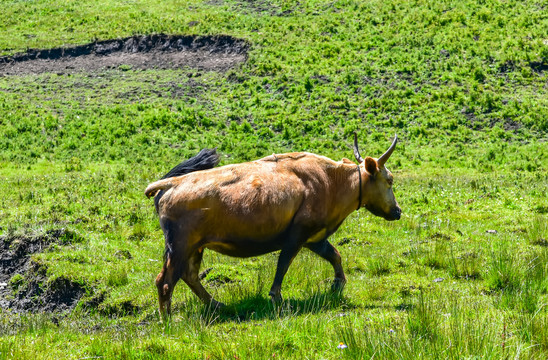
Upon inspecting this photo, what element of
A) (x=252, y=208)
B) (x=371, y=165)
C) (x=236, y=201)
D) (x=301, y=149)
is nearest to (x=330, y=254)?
(x=371, y=165)

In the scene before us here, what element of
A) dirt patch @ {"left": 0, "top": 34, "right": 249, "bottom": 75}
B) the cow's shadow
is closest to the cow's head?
the cow's shadow

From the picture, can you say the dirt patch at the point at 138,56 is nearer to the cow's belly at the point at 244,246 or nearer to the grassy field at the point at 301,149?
the grassy field at the point at 301,149

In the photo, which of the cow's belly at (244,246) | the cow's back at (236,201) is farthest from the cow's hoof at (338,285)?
the cow's back at (236,201)

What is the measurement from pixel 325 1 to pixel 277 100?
14089 millimetres

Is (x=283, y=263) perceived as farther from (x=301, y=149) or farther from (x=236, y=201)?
(x=301, y=149)

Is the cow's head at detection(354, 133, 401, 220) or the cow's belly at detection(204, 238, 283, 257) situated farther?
the cow's head at detection(354, 133, 401, 220)

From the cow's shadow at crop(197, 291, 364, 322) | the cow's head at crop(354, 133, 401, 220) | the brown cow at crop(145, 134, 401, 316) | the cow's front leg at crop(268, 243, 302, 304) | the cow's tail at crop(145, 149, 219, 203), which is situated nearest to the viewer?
the cow's shadow at crop(197, 291, 364, 322)

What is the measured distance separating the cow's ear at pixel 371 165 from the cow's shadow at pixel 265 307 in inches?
81.3

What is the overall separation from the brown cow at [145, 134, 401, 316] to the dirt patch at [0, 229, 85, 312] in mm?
3338

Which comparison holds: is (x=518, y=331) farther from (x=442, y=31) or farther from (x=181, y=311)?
(x=442, y=31)

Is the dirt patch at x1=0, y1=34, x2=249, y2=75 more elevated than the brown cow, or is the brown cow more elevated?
the brown cow

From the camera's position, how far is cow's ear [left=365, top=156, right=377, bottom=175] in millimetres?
9336

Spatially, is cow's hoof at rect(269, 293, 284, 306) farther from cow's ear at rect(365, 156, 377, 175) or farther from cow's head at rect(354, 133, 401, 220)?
cow's ear at rect(365, 156, 377, 175)

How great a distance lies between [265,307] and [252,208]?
136cm
